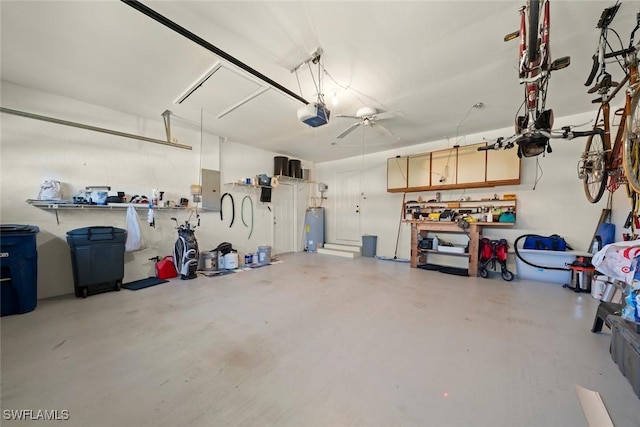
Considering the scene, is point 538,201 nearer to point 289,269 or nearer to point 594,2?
point 594,2

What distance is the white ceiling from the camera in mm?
1901

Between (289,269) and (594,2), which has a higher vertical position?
(594,2)

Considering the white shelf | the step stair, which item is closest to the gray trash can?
the step stair

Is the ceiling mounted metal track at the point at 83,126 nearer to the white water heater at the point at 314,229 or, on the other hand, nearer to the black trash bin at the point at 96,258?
the black trash bin at the point at 96,258

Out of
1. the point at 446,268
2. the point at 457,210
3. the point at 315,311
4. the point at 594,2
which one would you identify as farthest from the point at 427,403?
the point at 457,210

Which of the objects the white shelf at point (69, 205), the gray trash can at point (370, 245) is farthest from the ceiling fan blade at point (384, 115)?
the white shelf at point (69, 205)

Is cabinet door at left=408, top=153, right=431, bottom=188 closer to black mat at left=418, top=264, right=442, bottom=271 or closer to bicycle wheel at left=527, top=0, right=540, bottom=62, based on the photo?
black mat at left=418, top=264, right=442, bottom=271

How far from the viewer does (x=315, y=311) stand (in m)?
2.71

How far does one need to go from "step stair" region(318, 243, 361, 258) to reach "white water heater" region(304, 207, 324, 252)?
0.27 metres

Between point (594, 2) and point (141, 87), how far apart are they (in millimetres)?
4731

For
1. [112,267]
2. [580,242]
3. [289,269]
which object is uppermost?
[580,242]

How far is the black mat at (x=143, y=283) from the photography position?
3.56 m

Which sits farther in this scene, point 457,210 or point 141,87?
point 457,210

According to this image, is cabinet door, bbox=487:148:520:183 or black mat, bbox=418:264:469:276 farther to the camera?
black mat, bbox=418:264:469:276
